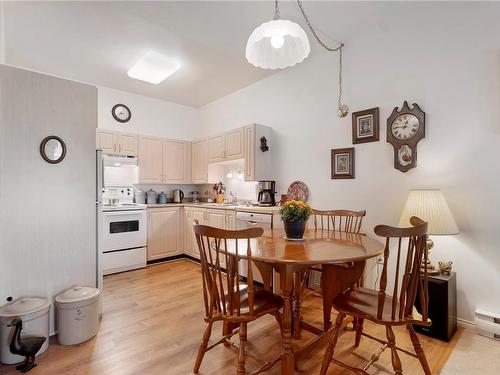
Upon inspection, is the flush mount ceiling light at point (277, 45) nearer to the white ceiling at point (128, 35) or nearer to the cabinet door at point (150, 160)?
the white ceiling at point (128, 35)

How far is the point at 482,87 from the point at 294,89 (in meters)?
1.97

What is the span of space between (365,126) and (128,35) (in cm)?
271

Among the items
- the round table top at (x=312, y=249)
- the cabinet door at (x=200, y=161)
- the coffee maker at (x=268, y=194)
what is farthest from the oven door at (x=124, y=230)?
the round table top at (x=312, y=249)

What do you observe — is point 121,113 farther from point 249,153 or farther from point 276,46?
point 276,46

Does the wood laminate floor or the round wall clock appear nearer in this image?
the wood laminate floor

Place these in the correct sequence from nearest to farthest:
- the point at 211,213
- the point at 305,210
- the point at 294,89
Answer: the point at 305,210 → the point at 294,89 → the point at 211,213

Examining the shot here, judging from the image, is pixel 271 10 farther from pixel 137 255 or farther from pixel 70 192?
pixel 137 255

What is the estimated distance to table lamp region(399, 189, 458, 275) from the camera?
2104mm

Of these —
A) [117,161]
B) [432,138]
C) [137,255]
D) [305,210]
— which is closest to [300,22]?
[432,138]

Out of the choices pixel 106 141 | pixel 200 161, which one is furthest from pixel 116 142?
pixel 200 161

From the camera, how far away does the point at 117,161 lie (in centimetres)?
415

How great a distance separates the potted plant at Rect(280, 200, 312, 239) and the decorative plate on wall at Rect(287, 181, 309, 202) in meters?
1.42

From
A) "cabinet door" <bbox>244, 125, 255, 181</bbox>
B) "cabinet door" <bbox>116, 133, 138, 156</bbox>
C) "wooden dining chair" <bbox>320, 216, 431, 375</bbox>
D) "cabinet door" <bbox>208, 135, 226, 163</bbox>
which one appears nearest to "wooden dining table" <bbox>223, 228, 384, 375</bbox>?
"wooden dining chair" <bbox>320, 216, 431, 375</bbox>

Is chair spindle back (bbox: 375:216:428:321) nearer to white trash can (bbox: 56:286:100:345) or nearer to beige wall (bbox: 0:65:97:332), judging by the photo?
white trash can (bbox: 56:286:100:345)
